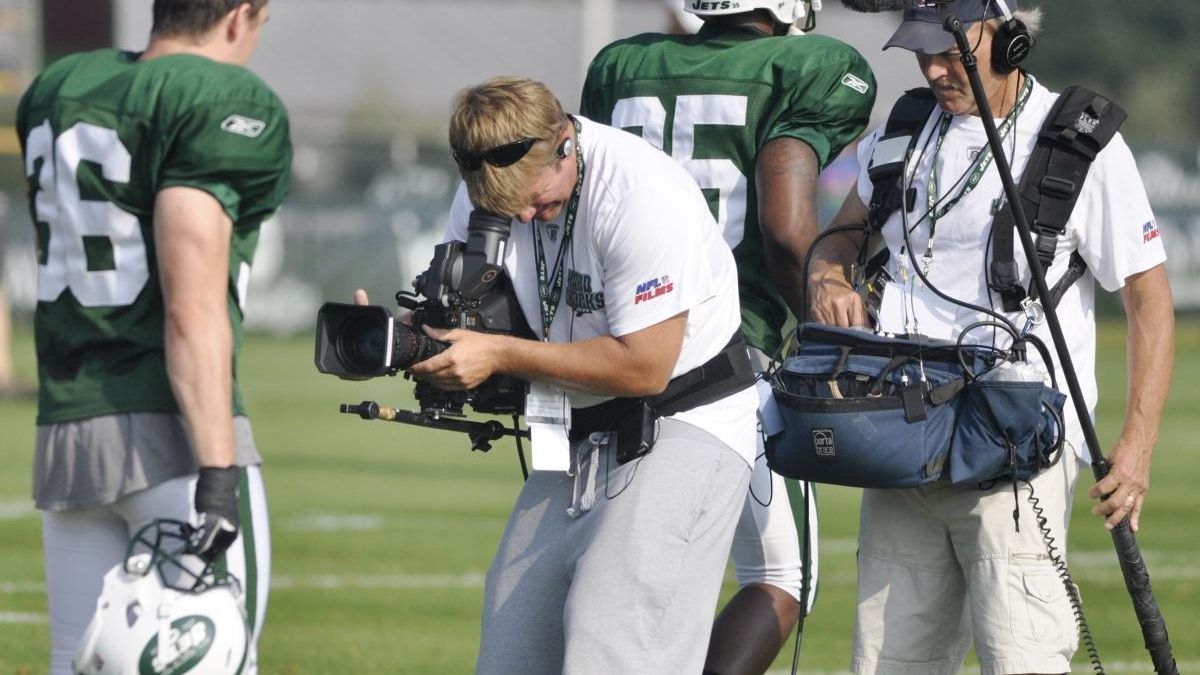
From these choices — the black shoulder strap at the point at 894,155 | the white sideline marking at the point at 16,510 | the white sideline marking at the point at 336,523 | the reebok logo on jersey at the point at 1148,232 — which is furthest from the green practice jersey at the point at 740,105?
the white sideline marking at the point at 16,510

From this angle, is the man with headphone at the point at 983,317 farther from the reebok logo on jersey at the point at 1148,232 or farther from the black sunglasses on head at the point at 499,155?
the black sunglasses on head at the point at 499,155

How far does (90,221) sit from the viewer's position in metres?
4.34

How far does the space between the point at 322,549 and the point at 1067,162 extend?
668cm

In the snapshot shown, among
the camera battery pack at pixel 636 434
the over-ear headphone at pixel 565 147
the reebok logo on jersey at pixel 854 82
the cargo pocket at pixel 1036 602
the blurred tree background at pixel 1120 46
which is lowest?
the blurred tree background at pixel 1120 46

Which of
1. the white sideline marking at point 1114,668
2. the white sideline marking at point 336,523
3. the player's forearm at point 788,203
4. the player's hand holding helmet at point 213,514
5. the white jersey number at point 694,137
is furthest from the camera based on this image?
the white sideline marking at point 336,523

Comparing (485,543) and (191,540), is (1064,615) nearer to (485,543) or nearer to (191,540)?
(191,540)

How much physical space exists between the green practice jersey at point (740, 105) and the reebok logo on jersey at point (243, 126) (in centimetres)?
163

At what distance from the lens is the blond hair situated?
4.46m

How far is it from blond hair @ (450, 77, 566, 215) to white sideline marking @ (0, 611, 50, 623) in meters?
4.69

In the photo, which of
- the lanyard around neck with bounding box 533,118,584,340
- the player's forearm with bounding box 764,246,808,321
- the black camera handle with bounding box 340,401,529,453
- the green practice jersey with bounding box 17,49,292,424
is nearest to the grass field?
the player's forearm with bounding box 764,246,808,321

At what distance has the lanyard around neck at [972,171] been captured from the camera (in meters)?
5.03

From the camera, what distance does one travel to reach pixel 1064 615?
4980 mm

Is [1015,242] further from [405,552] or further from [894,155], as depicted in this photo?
[405,552]

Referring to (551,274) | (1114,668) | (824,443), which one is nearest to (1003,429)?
(824,443)
